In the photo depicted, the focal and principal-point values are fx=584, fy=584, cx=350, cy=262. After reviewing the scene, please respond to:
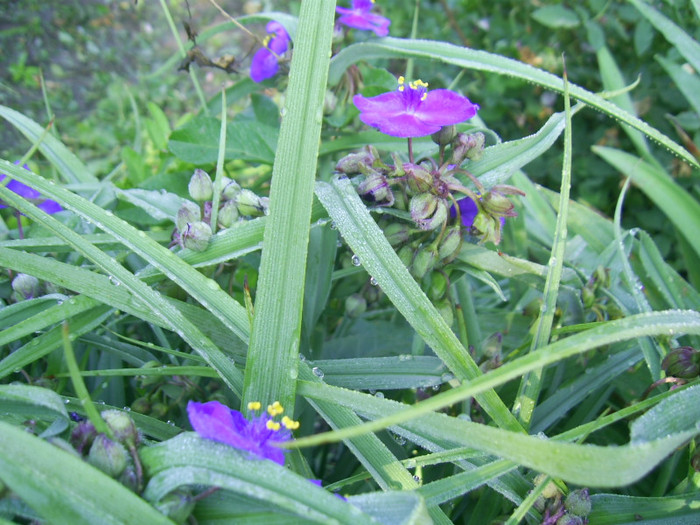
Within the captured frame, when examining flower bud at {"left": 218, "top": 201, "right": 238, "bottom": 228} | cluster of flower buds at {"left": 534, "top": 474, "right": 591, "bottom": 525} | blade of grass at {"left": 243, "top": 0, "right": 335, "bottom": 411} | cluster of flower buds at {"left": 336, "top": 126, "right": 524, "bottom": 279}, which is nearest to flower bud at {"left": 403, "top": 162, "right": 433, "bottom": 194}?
cluster of flower buds at {"left": 336, "top": 126, "right": 524, "bottom": 279}

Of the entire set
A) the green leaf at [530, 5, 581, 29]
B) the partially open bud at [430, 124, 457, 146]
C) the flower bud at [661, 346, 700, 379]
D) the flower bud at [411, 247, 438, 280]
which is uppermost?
the green leaf at [530, 5, 581, 29]

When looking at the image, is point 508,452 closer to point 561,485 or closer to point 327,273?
point 561,485

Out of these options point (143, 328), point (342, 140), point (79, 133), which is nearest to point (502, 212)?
point (342, 140)

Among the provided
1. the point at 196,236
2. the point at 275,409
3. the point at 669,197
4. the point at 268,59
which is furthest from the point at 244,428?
the point at 669,197

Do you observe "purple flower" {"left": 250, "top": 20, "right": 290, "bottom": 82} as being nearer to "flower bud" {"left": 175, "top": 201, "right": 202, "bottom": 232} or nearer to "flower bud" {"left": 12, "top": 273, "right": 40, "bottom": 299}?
"flower bud" {"left": 175, "top": 201, "right": 202, "bottom": 232}

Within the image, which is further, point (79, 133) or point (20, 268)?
point (79, 133)

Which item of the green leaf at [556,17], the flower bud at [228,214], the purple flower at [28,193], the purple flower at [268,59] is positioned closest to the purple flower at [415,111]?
the flower bud at [228,214]

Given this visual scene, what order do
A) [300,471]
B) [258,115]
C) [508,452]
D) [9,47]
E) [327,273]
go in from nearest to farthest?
[508,452] < [300,471] < [327,273] < [258,115] < [9,47]

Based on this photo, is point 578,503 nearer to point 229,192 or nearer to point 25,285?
point 229,192
